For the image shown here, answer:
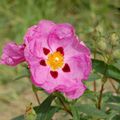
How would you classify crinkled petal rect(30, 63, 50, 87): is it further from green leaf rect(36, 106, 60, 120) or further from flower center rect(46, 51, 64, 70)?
Answer: green leaf rect(36, 106, 60, 120)

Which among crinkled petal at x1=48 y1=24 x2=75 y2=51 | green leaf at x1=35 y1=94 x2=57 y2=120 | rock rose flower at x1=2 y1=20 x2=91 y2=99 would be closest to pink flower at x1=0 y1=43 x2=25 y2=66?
rock rose flower at x1=2 y1=20 x2=91 y2=99

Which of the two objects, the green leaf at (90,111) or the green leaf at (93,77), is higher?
the green leaf at (93,77)

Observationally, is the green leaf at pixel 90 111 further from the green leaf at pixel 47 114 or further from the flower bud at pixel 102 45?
the flower bud at pixel 102 45

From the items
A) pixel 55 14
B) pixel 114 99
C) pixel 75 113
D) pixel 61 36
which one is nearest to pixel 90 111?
pixel 75 113

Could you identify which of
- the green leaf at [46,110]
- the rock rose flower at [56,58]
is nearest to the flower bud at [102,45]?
the rock rose flower at [56,58]

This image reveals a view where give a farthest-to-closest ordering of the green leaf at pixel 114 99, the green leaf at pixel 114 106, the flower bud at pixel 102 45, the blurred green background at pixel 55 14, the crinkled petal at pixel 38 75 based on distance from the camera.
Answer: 1. the blurred green background at pixel 55 14
2. the green leaf at pixel 114 99
3. the green leaf at pixel 114 106
4. the flower bud at pixel 102 45
5. the crinkled petal at pixel 38 75

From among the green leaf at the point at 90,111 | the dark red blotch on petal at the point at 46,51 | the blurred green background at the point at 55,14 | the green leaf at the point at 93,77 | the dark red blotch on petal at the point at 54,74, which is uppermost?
the dark red blotch on petal at the point at 46,51

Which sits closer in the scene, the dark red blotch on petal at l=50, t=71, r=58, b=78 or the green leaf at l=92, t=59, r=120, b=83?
the dark red blotch on petal at l=50, t=71, r=58, b=78

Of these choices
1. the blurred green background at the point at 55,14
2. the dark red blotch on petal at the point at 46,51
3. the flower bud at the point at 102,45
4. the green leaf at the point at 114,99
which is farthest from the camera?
the blurred green background at the point at 55,14

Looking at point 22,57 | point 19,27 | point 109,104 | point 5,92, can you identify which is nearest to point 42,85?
point 22,57
